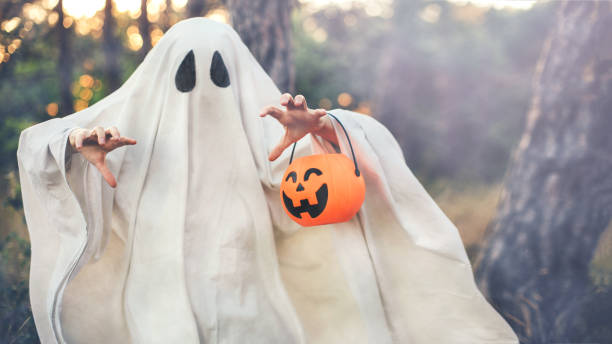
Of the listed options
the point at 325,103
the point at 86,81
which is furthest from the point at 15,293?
the point at 325,103

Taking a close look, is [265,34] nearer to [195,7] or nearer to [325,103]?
[195,7]

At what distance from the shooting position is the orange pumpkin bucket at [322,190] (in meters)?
2.39

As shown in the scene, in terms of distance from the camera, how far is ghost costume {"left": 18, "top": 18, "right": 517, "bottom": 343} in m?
2.54

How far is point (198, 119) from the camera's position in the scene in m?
2.72

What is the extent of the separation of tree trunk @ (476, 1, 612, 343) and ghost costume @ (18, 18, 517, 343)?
6.41 feet

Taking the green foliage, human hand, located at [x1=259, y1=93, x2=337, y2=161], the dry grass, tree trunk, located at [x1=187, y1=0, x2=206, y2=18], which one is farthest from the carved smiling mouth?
tree trunk, located at [x1=187, y1=0, x2=206, y2=18]

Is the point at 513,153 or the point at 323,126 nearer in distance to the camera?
the point at 323,126

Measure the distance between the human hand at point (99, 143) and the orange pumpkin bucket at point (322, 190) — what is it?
758 mm

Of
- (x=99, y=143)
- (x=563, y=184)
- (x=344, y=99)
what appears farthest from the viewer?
(x=344, y=99)

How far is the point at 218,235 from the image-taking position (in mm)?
2621

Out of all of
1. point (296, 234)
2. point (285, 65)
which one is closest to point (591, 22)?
point (285, 65)

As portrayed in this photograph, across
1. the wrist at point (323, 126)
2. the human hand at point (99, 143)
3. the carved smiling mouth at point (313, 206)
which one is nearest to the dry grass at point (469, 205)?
the wrist at point (323, 126)

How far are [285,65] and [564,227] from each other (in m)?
2.79

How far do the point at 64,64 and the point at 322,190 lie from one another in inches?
191
